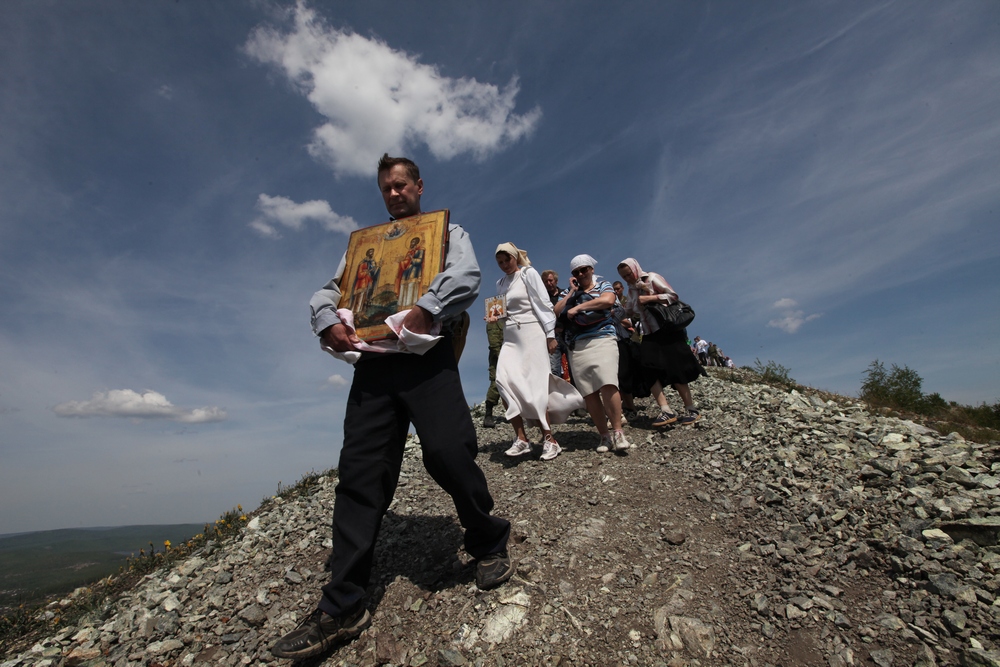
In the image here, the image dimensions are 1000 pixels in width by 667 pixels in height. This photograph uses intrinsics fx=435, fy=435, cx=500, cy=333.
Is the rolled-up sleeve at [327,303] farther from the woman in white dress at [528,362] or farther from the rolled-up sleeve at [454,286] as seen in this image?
the woman in white dress at [528,362]

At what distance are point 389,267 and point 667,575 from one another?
270 cm

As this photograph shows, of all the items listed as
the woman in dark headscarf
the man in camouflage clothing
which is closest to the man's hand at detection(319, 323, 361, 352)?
the woman in dark headscarf

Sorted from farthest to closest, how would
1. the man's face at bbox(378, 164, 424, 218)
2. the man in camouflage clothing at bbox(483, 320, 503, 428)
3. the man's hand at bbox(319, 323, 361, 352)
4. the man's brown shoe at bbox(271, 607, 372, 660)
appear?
the man in camouflage clothing at bbox(483, 320, 503, 428) < the man's face at bbox(378, 164, 424, 218) < the man's hand at bbox(319, 323, 361, 352) < the man's brown shoe at bbox(271, 607, 372, 660)

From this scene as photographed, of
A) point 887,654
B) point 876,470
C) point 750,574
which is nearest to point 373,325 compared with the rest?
point 750,574

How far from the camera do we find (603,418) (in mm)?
→ 5469

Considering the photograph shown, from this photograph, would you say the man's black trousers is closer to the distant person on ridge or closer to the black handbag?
the distant person on ridge

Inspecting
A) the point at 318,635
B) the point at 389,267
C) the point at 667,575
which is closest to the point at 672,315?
the point at 667,575

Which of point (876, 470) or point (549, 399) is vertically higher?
point (549, 399)

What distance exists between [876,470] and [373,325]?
13.5 feet

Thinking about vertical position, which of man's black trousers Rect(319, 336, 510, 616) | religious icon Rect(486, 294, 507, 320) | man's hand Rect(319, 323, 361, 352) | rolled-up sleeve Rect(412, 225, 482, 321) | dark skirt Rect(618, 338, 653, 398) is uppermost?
religious icon Rect(486, 294, 507, 320)

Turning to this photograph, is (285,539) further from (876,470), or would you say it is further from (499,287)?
(876,470)

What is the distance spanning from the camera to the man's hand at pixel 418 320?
8.00 ft

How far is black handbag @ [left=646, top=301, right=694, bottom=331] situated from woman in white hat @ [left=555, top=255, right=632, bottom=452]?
0.90m

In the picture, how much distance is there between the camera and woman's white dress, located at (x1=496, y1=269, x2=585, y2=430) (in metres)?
5.23
